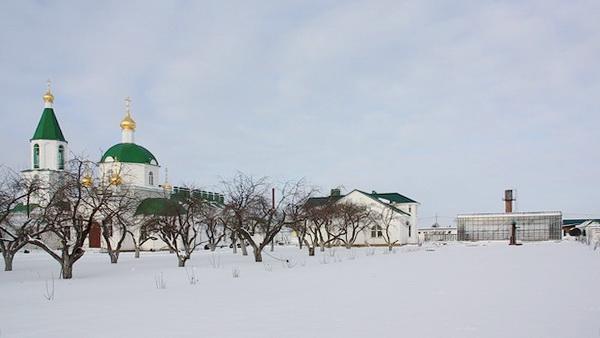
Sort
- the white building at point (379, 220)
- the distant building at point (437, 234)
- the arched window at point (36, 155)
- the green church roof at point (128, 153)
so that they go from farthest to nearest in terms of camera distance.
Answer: the distant building at point (437, 234) < the white building at point (379, 220) < the arched window at point (36, 155) < the green church roof at point (128, 153)

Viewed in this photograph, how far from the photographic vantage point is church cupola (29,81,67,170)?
5372 centimetres

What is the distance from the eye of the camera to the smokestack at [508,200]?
3321 inches

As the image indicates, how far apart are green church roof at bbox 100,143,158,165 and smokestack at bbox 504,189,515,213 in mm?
59872

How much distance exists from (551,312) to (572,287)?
191 inches

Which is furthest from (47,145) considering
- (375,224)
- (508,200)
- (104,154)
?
(508,200)

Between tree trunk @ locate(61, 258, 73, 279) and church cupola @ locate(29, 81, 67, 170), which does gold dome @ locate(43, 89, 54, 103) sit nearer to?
church cupola @ locate(29, 81, 67, 170)

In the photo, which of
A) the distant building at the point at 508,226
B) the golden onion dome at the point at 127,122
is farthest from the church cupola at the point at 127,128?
the distant building at the point at 508,226

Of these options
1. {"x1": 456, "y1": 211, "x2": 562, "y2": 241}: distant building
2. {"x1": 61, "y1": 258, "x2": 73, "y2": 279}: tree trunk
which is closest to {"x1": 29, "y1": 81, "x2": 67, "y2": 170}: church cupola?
{"x1": 61, "y1": 258, "x2": 73, "y2": 279}: tree trunk

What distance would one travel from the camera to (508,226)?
76.1m

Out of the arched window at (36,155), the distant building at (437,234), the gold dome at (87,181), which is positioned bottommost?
the distant building at (437,234)

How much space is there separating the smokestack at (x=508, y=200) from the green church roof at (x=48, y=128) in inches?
2710

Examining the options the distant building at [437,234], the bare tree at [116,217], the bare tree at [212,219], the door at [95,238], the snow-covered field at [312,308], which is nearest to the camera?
the snow-covered field at [312,308]

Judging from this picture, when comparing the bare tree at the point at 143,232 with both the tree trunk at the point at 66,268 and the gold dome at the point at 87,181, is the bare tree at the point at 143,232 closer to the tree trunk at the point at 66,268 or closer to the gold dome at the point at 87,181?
the gold dome at the point at 87,181

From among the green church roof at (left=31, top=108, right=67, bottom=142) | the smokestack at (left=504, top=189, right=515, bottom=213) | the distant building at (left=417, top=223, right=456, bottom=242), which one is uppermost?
the green church roof at (left=31, top=108, right=67, bottom=142)
